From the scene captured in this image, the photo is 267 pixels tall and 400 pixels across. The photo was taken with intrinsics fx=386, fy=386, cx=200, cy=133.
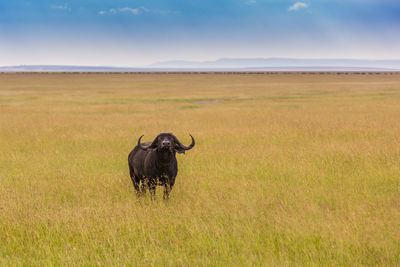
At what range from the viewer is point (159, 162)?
6824 millimetres

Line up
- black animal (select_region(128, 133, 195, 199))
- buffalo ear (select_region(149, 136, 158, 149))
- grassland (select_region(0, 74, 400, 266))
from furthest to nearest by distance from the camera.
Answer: buffalo ear (select_region(149, 136, 158, 149)) → black animal (select_region(128, 133, 195, 199)) → grassland (select_region(0, 74, 400, 266))

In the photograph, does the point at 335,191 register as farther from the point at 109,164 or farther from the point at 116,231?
the point at 109,164

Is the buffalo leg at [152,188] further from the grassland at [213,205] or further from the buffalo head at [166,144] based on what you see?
the buffalo head at [166,144]

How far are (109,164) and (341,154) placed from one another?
6774 mm

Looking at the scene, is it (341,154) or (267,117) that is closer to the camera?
(341,154)

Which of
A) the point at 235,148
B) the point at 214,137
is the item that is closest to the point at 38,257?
the point at 235,148

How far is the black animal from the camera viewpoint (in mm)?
6598

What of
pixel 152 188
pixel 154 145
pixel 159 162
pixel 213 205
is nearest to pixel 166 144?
pixel 154 145

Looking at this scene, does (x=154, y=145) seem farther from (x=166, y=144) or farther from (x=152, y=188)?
(x=152, y=188)

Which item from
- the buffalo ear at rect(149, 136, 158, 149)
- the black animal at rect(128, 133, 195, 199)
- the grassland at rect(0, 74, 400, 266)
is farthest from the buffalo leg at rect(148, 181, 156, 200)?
the buffalo ear at rect(149, 136, 158, 149)

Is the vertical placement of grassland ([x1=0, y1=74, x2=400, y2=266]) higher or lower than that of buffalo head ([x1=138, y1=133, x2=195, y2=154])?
lower

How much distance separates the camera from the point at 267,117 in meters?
22.3

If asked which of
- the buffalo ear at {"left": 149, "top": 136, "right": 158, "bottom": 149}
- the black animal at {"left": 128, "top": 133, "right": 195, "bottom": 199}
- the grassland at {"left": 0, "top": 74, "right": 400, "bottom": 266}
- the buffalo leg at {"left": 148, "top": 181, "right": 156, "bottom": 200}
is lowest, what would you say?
the grassland at {"left": 0, "top": 74, "right": 400, "bottom": 266}

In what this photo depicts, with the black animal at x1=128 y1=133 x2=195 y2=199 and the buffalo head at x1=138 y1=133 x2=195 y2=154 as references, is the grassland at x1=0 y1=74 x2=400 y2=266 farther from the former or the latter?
the buffalo head at x1=138 y1=133 x2=195 y2=154
